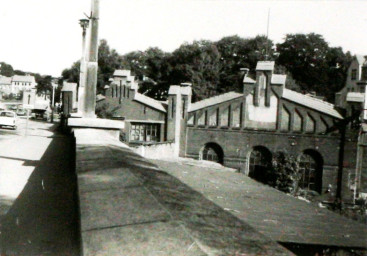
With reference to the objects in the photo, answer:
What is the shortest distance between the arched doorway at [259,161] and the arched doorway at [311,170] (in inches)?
98.8

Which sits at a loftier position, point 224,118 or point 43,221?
point 224,118

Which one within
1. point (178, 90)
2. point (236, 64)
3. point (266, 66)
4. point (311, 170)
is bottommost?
point (311, 170)

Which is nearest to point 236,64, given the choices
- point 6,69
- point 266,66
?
point 266,66

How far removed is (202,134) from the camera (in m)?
32.5

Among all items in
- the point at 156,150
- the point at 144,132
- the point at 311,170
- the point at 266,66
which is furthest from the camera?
the point at 144,132

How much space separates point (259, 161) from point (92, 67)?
25.6 meters

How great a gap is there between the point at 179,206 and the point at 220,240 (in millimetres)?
444

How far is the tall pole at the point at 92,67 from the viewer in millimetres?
7582

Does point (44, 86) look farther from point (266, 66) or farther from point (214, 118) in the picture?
point (266, 66)

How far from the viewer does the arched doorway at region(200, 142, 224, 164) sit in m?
32.4

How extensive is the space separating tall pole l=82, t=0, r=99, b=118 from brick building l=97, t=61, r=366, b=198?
935 inches

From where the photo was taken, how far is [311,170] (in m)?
30.8

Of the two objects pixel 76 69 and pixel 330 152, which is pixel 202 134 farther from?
pixel 76 69

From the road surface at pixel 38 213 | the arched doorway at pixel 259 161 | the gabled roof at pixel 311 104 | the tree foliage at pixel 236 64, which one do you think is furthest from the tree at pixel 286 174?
the tree foliage at pixel 236 64
